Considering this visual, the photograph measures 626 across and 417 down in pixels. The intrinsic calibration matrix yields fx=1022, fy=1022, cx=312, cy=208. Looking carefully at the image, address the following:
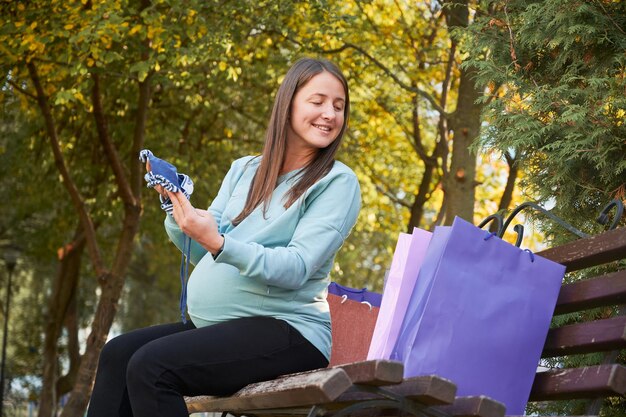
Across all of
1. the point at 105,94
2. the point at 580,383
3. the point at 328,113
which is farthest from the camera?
the point at 105,94

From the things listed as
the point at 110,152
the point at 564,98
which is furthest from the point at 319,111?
the point at 110,152

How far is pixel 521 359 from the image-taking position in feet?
10.8

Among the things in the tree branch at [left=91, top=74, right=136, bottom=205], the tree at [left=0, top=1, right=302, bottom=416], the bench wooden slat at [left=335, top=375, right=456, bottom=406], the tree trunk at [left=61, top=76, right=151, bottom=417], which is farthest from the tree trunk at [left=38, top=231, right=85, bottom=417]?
the bench wooden slat at [left=335, top=375, right=456, bottom=406]

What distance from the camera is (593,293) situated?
331cm

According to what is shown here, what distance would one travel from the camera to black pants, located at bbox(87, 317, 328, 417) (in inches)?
125

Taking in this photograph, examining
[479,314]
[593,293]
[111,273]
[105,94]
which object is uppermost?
[105,94]

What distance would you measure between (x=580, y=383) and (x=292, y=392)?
3.06ft

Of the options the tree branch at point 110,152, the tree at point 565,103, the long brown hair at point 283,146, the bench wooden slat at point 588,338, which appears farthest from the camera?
the tree branch at point 110,152

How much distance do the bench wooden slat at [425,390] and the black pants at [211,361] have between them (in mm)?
443

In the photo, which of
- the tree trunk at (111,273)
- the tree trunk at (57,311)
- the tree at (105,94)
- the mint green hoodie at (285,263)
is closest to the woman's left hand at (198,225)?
the mint green hoodie at (285,263)

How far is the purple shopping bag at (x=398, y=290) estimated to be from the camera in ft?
10.8

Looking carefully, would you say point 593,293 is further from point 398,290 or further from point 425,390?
point 425,390

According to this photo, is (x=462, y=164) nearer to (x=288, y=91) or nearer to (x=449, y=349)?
(x=288, y=91)

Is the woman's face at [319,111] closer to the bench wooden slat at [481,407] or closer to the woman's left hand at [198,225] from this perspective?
the woman's left hand at [198,225]
